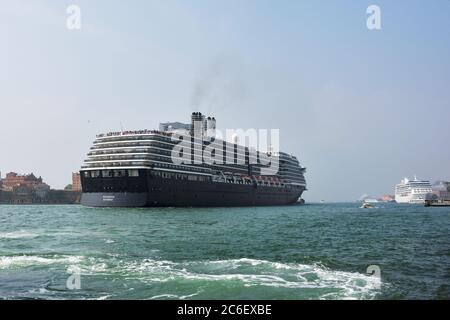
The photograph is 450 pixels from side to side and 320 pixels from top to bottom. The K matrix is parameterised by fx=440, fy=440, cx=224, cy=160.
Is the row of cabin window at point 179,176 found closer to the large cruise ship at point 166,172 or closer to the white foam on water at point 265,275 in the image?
the large cruise ship at point 166,172

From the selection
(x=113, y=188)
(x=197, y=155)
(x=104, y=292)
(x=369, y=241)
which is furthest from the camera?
(x=197, y=155)

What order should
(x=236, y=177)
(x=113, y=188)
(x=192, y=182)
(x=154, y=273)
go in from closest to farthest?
(x=154, y=273), (x=113, y=188), (x=192, y=182), (x=236, y=177)

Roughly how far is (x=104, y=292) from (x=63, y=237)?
2161 centimetres

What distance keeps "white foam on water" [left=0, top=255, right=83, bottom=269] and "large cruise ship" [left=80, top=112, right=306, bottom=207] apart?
201 feet

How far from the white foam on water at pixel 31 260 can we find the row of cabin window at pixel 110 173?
63.6m

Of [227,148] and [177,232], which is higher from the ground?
[227,148]

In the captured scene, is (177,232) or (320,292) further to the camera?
(177,232)

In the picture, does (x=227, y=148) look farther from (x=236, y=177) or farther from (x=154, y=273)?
(x=154, y=273)

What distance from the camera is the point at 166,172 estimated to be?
303 feet

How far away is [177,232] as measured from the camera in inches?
1570

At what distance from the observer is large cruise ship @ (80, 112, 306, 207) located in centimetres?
8788

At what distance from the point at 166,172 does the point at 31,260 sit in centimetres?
6875

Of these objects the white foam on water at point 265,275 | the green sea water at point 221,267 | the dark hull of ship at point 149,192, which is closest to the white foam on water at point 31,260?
the green sea water at point 221,267
